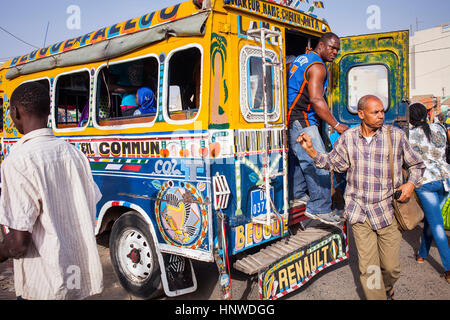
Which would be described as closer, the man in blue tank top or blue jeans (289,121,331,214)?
the man in blue tank top

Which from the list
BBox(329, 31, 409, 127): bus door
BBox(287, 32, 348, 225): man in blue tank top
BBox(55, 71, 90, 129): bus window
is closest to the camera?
BBox(287, 32, 348, 225): man in blue tank top

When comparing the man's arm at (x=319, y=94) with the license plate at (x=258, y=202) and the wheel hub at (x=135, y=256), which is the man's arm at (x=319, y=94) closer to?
the license plate at (x=258, y=202)

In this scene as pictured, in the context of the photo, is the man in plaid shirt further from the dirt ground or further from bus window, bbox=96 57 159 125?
bus window, bbox=96 57 159 125

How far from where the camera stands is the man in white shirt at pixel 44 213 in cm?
182

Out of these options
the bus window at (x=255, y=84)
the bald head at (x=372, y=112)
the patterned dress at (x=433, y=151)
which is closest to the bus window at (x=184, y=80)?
the bus window at (x=255, y=84)

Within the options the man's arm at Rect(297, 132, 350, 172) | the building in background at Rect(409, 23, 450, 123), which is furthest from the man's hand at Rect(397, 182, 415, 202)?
the building in background at Rect(409, 23, 450, 123)

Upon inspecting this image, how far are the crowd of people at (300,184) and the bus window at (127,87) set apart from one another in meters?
0.04

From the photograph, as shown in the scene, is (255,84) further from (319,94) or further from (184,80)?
(184,80)

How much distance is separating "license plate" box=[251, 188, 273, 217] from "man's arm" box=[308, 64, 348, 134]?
1.08 meters

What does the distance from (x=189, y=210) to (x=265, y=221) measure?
736mm

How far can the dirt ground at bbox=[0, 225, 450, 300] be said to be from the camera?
3784 millimetres

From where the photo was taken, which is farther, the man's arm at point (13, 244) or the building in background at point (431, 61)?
the building in background at point (431, 61)

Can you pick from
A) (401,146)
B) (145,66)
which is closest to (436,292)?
(401,146)

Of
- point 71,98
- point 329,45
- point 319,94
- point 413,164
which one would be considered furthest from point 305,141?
point 71,98
